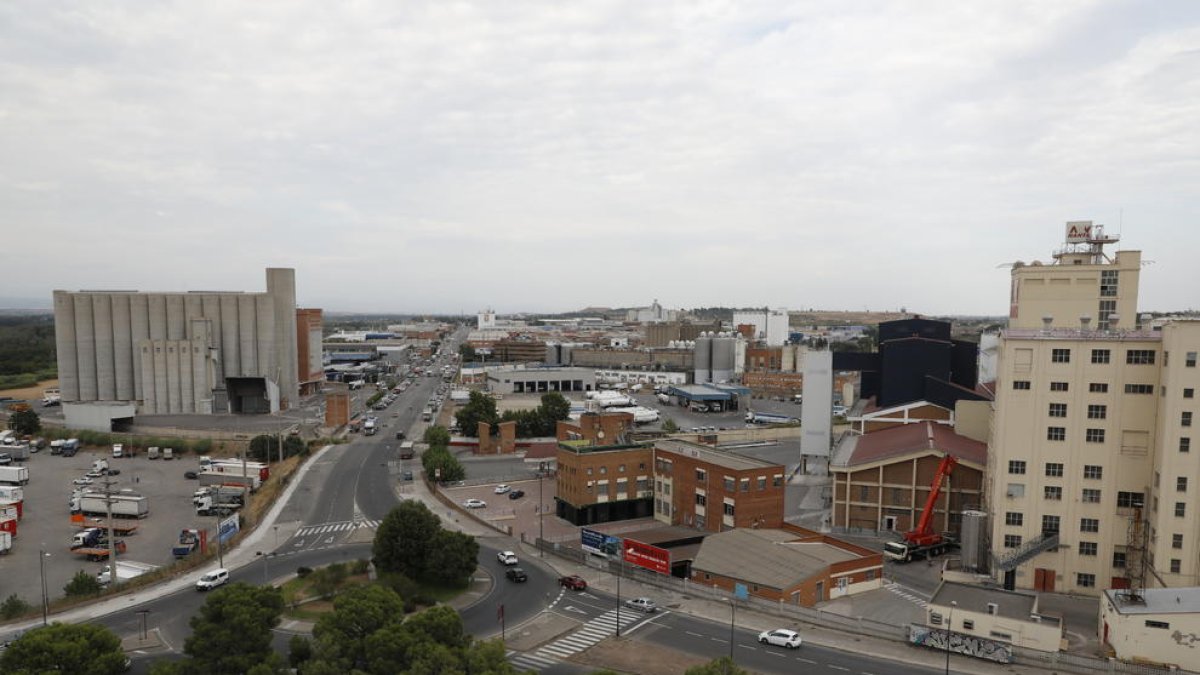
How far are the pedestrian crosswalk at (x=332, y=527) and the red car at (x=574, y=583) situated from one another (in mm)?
21759

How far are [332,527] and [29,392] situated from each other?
118m

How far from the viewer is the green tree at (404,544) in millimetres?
45312

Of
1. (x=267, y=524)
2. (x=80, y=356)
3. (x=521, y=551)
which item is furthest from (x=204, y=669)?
(x=80, y=356)

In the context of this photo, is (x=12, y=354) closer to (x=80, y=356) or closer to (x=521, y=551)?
(x=80, y=356)

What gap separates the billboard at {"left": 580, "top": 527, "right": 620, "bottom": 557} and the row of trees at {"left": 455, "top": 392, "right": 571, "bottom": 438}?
153 feet

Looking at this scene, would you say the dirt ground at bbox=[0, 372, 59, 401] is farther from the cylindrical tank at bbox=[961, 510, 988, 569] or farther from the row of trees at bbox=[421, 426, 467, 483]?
the cylindrical tank at bbox=[961, 510, 988, 569]

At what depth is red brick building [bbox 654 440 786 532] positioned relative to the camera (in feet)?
176

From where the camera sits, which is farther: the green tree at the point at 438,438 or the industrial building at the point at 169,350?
the industrial building at the point at 169,350

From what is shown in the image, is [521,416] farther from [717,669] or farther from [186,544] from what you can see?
[717,669]

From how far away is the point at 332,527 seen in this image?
201 ft

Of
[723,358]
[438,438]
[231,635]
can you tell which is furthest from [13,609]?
[723,358]

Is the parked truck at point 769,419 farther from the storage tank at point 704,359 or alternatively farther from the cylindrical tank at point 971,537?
the cylindrical tank at point 971,537

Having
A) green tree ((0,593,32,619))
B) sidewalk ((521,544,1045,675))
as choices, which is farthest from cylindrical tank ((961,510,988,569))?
green tree ((0,593,32,619))

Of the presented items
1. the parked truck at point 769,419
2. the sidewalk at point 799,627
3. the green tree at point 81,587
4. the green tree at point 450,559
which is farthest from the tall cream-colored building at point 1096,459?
the parked truck at point 769,419
